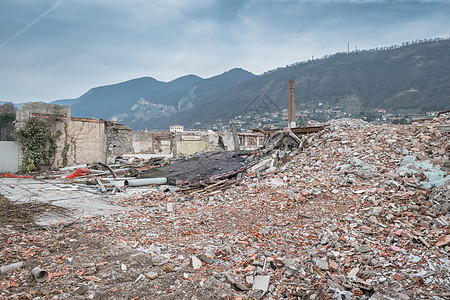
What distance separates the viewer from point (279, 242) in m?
3.91

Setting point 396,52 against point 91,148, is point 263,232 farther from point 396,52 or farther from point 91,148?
point 396,52

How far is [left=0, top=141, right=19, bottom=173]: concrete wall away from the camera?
1224 centimetres

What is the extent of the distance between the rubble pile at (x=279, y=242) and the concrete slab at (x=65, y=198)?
1.69 ft

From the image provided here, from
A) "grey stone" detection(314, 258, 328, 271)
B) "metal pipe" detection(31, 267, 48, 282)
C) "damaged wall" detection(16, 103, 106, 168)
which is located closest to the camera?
"metal pipe" detection(31, 267, 48, 282)

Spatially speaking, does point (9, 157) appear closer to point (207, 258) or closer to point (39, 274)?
point (39, 274)

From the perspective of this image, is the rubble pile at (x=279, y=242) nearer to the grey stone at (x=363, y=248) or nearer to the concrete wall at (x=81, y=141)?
the grey stone at (x=363, y=248)

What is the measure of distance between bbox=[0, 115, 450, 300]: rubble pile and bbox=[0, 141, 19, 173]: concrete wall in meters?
9.53

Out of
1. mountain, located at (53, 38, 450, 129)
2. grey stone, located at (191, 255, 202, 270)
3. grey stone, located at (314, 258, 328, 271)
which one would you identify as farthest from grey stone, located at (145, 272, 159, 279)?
mountain, located at (53, 38, 450, 129)

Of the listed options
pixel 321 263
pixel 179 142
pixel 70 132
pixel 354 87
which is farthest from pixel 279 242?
pixel 354 87

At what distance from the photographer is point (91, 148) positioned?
14.3m

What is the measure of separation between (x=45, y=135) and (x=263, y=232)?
42.9 feet

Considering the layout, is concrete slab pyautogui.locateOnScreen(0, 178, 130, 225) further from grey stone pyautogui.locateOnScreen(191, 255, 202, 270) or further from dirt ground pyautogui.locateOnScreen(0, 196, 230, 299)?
grey stone pyautogui.locateOnScreen(191, 255, 202, 270)

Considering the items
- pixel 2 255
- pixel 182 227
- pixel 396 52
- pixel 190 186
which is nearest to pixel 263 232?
pixel 182 227

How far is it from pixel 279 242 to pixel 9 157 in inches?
563
